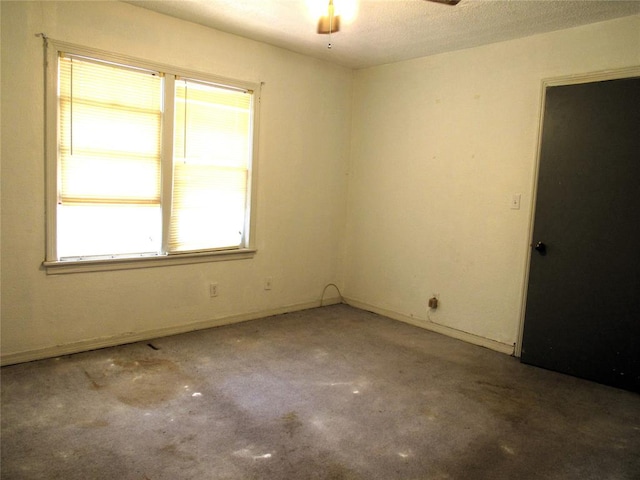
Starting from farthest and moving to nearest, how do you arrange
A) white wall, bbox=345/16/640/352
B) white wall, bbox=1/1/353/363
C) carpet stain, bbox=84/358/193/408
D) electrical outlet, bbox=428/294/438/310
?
electrical outlet, bbox=428/294/438/310 → white wall, bbox=345/16/640/352 → white wall, bbox=1/1/353/363 → carpet stain, bbox=84/358/193/408

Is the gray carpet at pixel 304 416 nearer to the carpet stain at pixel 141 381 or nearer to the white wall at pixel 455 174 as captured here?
the carpet stain at pixel 141 381

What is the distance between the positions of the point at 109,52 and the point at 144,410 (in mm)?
2468

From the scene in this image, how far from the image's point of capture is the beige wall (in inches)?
119

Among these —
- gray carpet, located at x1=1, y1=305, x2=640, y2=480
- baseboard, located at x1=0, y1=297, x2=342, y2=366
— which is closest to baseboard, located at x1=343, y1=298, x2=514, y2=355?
gray carpet, located at x1=1, y1=305, x2=640, y2=480

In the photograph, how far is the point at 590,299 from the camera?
3240 millimetres

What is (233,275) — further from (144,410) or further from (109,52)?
(109,52)

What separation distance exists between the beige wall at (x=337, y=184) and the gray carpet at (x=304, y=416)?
0.41m

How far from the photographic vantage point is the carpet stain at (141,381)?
2691mm

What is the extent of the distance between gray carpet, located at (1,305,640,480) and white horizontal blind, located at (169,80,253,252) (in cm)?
96

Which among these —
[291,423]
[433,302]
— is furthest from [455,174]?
[291,423]

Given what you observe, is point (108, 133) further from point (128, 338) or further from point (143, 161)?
point (128, 338)

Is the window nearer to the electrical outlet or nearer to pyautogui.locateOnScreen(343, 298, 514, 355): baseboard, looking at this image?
pyautogui.locateOnScreen(343, 298, 514, 355): baseboard

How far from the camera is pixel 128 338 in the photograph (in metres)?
3.52

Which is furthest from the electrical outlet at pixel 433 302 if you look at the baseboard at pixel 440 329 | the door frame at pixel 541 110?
the door frame at pixel 541 110
